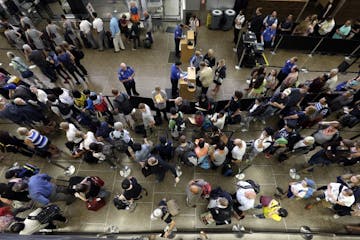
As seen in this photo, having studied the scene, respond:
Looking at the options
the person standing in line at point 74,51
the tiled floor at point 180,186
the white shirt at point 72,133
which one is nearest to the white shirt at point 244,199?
the tiled floor at point 180,186

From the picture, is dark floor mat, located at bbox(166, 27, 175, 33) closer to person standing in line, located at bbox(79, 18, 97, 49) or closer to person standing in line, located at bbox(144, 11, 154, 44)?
person standing in line, located at bbox(144, 11, 154, 44)

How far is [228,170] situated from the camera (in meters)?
5.77

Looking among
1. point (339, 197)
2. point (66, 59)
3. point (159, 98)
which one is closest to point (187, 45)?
point (159, 98)

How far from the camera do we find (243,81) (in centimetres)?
845

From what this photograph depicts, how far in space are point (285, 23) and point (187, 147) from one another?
7416 mm

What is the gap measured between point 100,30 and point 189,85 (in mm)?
4554

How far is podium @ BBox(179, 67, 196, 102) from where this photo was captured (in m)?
7.14

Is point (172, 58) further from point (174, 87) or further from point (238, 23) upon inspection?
point (238, 23)

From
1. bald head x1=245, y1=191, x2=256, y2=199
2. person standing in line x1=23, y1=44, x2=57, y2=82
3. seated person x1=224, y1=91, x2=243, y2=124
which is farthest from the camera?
person standing in line x1=23, y1=44, x2=57, y2=82

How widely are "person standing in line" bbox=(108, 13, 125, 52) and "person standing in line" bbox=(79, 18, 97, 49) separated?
0.93 m

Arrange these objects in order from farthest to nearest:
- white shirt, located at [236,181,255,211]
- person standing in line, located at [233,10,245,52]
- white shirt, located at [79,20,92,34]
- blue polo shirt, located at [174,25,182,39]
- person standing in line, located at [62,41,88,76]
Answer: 1. person standing in line, located at [233,10,245,52]
2. blue polo shirt, located at [174,25,182,39]
3. white shirt, located at [79,20,92,34]
4. person standing in line, located at [62,41,88,76]
5. white shirt, located at [236,181,255,211]

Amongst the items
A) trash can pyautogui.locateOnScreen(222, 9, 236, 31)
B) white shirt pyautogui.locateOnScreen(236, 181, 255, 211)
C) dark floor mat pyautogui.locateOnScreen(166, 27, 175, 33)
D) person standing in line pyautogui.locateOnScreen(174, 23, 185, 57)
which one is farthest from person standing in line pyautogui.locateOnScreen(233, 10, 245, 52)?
white shirt pyautogui.locateOnScreen(236, 181, 255, 211)


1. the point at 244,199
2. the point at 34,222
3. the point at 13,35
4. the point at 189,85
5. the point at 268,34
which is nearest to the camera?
the point at 34,222

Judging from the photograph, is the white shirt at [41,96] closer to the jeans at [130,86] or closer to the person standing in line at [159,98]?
the jeans at [130,86]
